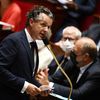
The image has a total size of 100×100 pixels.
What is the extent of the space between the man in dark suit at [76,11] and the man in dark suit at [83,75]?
3.58 feet

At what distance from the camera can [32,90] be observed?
78.3 inches

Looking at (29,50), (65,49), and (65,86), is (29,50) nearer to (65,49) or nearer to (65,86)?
(65,86)

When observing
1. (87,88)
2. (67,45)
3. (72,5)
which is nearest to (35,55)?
(87,88)

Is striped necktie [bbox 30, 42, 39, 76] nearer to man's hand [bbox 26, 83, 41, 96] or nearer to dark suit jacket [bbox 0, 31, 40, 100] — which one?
dark suit jacket [bbox 0, 31, 40, 100]

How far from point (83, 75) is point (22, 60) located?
569 mm

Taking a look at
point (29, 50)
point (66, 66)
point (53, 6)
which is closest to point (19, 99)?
point (29, 50)

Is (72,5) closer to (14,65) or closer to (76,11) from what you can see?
(76,11)

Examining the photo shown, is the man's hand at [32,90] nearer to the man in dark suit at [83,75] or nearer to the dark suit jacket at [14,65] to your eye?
the dark suit jacket at [14,65]

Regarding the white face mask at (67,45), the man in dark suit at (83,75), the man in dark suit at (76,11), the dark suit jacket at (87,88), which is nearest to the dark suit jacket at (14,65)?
the man in dark suit at (83,75)

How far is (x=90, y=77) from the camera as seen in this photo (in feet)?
7.68

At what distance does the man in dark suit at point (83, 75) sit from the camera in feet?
7.54

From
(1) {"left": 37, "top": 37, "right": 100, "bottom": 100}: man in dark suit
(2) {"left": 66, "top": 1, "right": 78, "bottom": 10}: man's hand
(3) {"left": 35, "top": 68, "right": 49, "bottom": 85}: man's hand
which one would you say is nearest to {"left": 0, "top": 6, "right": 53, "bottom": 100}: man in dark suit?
(3) {"left": 35, "top": 68, "right": 49, "bottom": 85}: man's hand

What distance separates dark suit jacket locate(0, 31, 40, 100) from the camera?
77.3 inches

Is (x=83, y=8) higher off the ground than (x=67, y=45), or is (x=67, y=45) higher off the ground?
(x=83, y=8)
